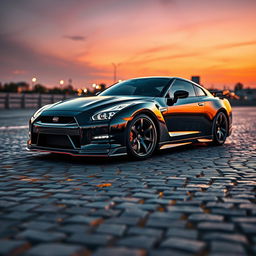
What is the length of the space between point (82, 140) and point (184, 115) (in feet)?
7.70

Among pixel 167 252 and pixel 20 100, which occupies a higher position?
pixel 20 100

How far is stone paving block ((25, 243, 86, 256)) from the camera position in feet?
7.40

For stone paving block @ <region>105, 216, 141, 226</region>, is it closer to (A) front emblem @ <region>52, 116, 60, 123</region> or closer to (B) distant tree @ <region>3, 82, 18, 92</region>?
(A) front emblem @ <region>52, 116, 60, 123</region>

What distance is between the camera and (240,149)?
7.49m

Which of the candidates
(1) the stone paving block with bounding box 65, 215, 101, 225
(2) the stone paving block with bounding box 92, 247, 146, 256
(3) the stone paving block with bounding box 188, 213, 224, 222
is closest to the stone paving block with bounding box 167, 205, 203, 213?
(3) the stone paving block with bounding box 188, 213, 224, 222

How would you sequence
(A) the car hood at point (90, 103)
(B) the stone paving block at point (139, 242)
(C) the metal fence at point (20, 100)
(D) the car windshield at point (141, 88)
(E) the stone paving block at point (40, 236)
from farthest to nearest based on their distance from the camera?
(C) the metal fence at point (20, 100)
(D) the car windshield at point (141, 88)
(A) the car hood at point (90, 103)
(E) the stone paving block at point (40, 236)
(B) the stone paving block at point (139, 242)

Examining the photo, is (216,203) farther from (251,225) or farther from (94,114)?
(94,114)

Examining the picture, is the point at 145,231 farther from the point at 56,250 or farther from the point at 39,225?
the point at 39,225

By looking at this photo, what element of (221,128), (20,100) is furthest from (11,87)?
(221,128)

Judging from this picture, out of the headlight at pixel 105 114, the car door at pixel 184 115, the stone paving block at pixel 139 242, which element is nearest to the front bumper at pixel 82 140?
the headlight at pixel 105 114

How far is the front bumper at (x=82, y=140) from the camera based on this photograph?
5.50 m

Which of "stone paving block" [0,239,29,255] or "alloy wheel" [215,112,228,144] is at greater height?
"alloy wheel" [215,112,228,144]

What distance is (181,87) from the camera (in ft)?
24.2

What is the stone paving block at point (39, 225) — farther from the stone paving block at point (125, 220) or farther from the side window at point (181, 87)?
the side window at point (181, 87)
